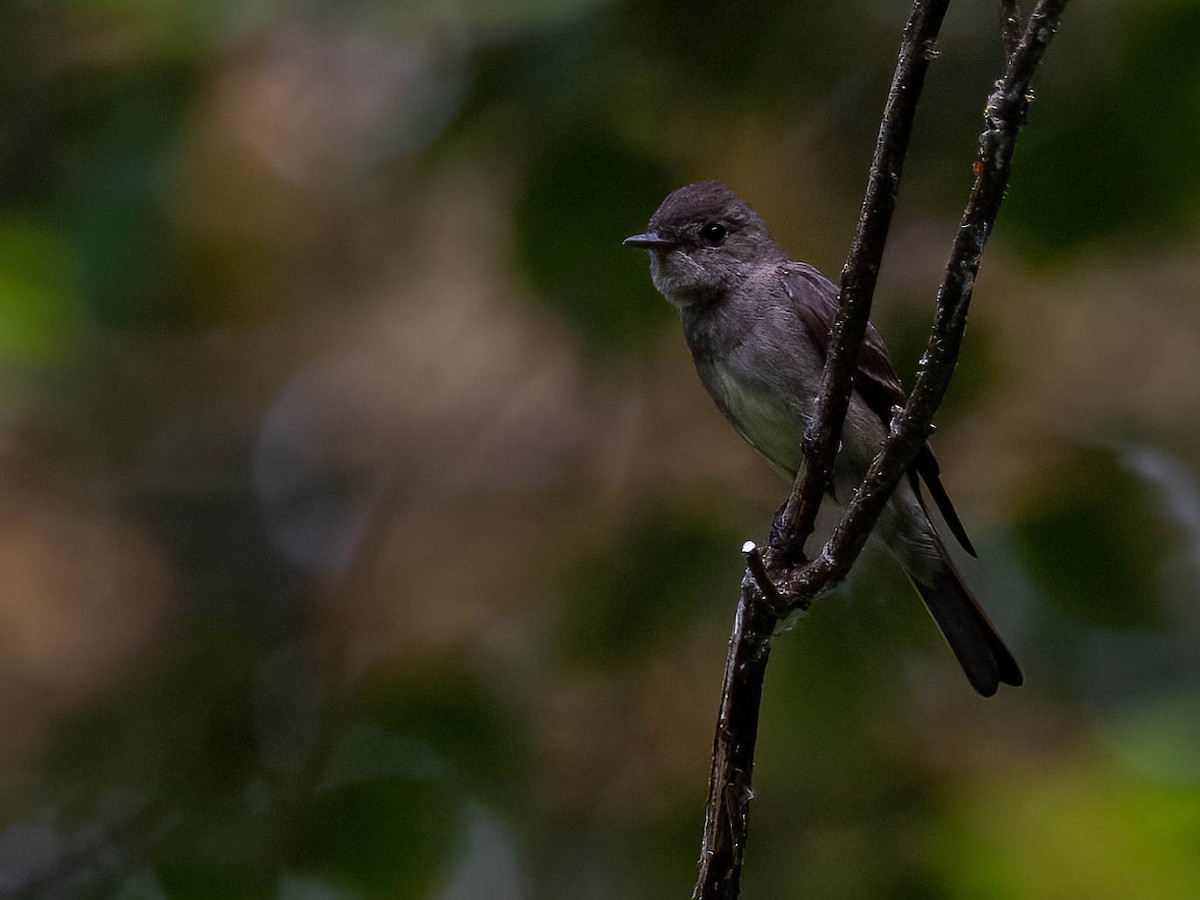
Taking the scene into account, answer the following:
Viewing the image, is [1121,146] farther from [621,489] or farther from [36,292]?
[36,292]

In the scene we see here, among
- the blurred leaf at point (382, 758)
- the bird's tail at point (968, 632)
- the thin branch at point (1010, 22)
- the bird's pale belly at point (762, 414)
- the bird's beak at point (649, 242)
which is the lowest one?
the blurred leaf at point (382, 758)

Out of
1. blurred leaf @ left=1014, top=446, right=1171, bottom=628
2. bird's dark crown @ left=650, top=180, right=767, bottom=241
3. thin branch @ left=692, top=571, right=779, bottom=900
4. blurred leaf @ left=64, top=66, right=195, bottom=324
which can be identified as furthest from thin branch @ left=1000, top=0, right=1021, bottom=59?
blurred leaf @ left=64, top=66, right=195, bottom=324

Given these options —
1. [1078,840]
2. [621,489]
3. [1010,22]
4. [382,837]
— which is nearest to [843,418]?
[1010,22]

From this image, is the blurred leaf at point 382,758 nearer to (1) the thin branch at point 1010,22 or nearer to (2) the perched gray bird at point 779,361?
(2) the perched gray bird at point 779,361

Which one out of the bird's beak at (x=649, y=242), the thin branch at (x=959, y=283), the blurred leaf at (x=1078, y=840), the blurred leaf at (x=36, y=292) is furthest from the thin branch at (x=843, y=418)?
the blurred leaf at (x=36, y=292)

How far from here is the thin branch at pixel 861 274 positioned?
1.78 m

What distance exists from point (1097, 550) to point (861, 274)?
4.84 ft

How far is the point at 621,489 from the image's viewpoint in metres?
4.46

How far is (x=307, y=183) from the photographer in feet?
16.0

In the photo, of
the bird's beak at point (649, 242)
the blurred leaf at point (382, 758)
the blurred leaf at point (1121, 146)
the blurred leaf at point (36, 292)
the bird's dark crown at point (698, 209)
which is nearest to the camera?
the blurred leaf at point (36, 292)

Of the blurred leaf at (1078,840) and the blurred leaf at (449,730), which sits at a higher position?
the blurred leaf at (1078,840)

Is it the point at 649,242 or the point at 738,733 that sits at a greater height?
the point at 649,242

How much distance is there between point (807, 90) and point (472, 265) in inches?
80.6

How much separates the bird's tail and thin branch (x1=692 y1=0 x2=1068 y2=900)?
4.27 feet
